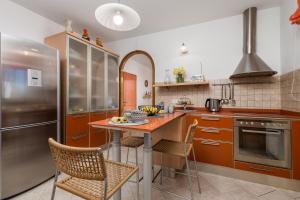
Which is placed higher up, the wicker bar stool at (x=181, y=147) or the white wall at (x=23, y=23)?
the white wall at (x=23, y=23)

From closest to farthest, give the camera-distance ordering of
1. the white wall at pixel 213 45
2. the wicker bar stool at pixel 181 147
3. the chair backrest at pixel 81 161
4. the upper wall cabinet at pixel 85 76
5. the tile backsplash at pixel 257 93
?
the chair backrest at pixel 81 161
the wicker bar stool at pixel 181 147
the tile backsplash at pixel 257 93
the upper wall cabinet at pixel 85 76
the white wall at pixel 213 45

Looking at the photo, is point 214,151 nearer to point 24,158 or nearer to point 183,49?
point 183,49

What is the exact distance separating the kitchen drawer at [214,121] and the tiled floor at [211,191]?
719 mm

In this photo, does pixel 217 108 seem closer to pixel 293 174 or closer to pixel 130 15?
pixel 293 174

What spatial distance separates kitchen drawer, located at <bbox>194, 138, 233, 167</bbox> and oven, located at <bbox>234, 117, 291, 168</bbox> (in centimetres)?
10

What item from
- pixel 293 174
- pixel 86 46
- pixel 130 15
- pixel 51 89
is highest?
pixel 86 46

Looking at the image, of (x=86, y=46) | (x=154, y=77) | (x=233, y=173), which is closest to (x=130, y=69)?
(x=154, y=77)

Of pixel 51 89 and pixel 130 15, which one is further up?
pixel 130 15

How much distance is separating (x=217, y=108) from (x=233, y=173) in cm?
98

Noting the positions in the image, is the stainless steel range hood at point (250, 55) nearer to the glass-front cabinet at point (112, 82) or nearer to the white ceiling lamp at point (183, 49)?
the white ceiling lamp at point (183, 49)

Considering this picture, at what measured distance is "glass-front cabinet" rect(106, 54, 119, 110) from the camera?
323 centimetres

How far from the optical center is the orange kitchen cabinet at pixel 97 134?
2.74m

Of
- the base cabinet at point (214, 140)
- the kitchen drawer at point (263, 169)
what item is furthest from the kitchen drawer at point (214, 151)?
the kitchen drawer at point (263, 169)

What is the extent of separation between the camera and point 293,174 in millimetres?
1745
